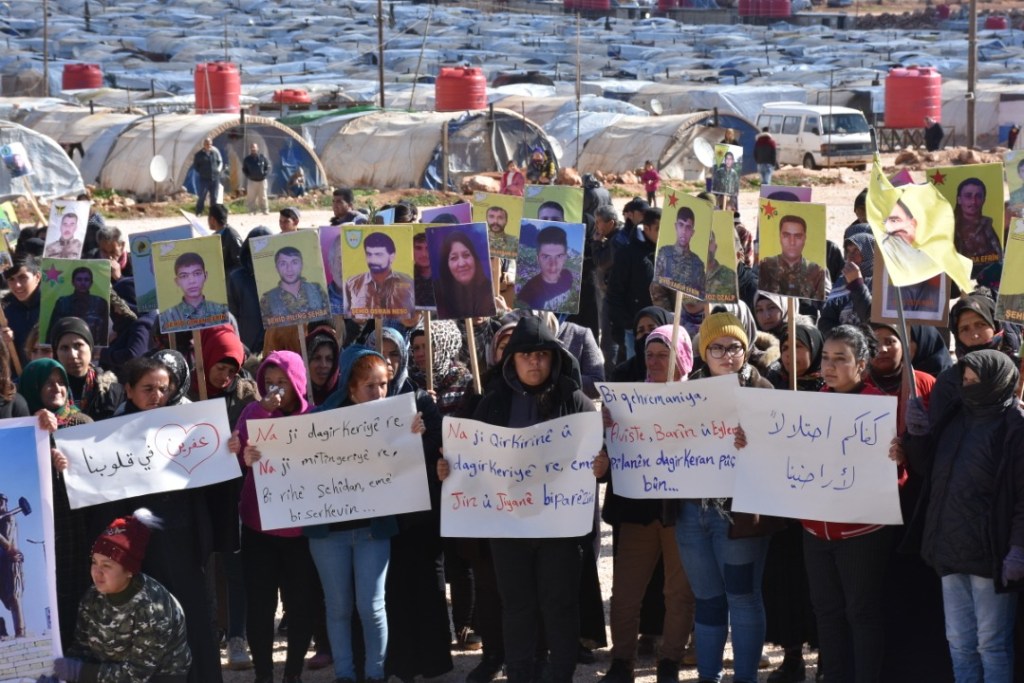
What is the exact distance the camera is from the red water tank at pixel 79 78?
52.9 m

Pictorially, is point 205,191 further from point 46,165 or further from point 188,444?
point 188,444

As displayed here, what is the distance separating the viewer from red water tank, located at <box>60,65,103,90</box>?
5294 cm

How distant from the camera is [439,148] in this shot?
31531mm

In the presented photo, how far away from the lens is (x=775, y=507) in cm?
577

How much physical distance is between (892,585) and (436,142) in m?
26.3

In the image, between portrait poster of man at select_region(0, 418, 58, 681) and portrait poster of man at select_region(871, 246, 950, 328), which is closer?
portrait poster of man at select_region(0, 418, 58, 681)

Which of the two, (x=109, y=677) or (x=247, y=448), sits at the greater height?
(x=247, y=448)

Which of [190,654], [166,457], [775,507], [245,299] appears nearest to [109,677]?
[190,654]

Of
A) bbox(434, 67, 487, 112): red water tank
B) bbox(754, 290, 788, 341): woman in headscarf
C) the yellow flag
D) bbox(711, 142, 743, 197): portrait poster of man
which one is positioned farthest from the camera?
bbox(434, 67, 487, 112): red water tank

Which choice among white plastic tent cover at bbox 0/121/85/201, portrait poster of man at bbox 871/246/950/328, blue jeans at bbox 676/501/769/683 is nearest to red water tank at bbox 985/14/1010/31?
white plastic tent cover at bbox 0/121/85/201

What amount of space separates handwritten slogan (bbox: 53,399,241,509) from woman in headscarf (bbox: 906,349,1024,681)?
2.65m

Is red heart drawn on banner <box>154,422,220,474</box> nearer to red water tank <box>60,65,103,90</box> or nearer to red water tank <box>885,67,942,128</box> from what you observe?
red water tank <box>885,67,942,128</box>

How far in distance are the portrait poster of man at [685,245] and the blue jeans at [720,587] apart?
50.1 inches

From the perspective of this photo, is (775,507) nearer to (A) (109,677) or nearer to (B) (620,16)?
(A) (109,677)
